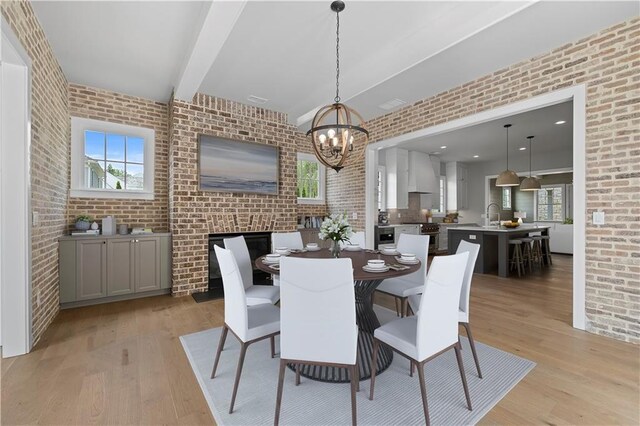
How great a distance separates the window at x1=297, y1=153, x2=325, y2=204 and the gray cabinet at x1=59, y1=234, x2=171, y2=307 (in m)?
2.96

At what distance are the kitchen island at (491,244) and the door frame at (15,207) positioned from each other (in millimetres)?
6209

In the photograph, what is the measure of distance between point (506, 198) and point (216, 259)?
365 inches

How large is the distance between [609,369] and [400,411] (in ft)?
5.66

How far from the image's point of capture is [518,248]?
5332mm

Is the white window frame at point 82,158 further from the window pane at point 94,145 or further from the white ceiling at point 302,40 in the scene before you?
the white ceiling at point 302,40

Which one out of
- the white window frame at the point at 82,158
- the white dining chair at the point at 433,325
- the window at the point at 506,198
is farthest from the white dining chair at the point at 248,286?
the window at the point at 506,198

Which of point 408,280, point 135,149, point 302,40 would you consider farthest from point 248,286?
point 135,149

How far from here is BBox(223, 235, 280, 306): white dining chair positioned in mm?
2492

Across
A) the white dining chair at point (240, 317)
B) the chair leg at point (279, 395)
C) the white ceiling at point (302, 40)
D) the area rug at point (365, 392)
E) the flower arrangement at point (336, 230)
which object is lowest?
the area rug at point (365, 392)

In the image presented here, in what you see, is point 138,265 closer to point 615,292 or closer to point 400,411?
point 400,411

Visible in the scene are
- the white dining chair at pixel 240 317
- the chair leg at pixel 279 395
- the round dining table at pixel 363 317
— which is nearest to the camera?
the chair leg at pixel 279 395

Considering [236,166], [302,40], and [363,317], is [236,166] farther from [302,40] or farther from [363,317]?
[363,317]

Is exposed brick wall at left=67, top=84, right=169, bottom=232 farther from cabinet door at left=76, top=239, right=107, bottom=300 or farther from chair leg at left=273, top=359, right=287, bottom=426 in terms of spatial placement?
chair leg at left=273, top=359, right=287, bottom=426

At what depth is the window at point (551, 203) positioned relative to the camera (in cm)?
848
